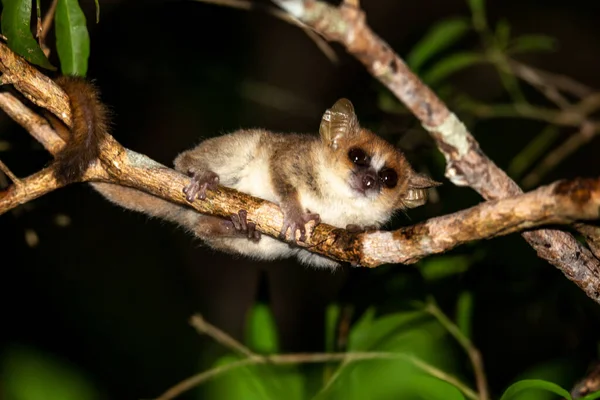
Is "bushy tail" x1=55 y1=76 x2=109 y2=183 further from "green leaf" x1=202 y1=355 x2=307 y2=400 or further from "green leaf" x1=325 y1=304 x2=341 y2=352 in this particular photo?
"green leaf" x1=325 y1=304 x2=341 y2=352

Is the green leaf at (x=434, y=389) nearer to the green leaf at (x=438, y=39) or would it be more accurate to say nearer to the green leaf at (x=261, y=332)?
the green leaf at (x=261, y=332)

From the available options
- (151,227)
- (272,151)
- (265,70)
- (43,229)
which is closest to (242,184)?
(272,151)

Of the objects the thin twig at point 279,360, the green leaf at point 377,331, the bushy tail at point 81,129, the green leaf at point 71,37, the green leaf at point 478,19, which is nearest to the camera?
→ the bushy tail at point 81,129

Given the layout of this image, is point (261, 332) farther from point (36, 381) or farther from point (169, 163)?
point (169, 163)

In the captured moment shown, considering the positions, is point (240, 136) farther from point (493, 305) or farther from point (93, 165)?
point (493, 305)

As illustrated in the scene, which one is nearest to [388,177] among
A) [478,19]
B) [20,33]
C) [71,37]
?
[478,19]

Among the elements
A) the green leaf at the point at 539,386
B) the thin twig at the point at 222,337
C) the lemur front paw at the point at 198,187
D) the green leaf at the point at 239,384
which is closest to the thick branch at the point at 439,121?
the green leaf at the point at 539,386
